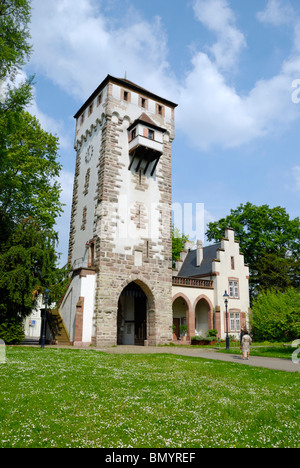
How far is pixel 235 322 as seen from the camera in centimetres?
3394

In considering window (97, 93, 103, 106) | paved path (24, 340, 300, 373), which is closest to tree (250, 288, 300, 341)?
paved path (24, 340, 300, 373)

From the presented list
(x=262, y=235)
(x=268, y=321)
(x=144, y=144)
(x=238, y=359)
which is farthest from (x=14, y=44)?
(x=262, y=235)

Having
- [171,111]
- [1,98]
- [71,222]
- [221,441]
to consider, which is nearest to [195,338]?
[71,222]

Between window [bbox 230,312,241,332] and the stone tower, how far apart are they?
9900mm

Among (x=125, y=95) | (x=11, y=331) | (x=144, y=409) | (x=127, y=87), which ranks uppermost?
(x=127, y=87)

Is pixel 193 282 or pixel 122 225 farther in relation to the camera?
pixel 193 282

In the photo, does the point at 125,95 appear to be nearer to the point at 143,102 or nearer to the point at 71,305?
the point at 143,102

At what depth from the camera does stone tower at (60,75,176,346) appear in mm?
23281

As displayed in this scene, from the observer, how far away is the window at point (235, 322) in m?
33.5

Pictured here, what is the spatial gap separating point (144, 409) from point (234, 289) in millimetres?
29780

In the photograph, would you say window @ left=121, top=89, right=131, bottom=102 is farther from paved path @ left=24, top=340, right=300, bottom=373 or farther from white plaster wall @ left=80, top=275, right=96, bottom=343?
paved path @ left=24, top=340, right=300, bottom=373
